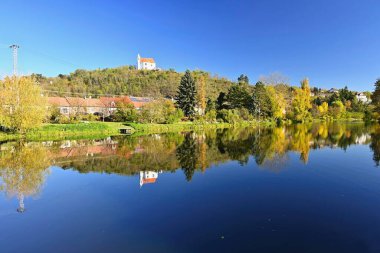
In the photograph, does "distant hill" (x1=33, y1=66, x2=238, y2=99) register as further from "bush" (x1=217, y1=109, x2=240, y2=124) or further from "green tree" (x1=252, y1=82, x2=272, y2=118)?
"bush" (x1=217, y1=109, x2=240, y2=124)

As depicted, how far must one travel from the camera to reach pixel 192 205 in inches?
385

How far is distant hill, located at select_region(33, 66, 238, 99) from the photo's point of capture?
293 ft

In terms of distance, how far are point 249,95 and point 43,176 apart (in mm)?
58689

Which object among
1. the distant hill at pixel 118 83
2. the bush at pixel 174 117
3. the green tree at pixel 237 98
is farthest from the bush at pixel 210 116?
the distant hill at pixel 118 83

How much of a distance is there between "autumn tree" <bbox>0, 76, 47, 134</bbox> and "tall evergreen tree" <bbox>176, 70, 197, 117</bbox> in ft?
99.1

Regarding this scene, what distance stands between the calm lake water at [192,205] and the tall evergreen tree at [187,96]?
4024 centimetres

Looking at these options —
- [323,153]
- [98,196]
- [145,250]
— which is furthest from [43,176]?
[323,153]

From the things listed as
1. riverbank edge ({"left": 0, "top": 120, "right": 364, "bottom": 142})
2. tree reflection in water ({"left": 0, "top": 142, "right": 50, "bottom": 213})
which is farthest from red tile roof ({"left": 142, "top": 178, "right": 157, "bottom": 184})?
riverbank edge ({"left": 0, "top": 120, "right": 364, "bottom": 142})

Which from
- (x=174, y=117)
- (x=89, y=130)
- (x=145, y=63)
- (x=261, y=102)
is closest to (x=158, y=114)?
(x=174, y=117)

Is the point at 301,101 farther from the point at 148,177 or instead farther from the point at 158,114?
the point at 148,177

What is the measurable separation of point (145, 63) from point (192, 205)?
14292 centimetres

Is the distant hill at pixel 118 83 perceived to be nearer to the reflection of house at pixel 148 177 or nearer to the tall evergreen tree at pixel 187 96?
the tall evergreen tree at pixel 187 96

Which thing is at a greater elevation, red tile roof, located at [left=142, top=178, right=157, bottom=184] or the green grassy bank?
the green grassy bank

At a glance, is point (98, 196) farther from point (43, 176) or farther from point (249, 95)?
point (249, 95)
